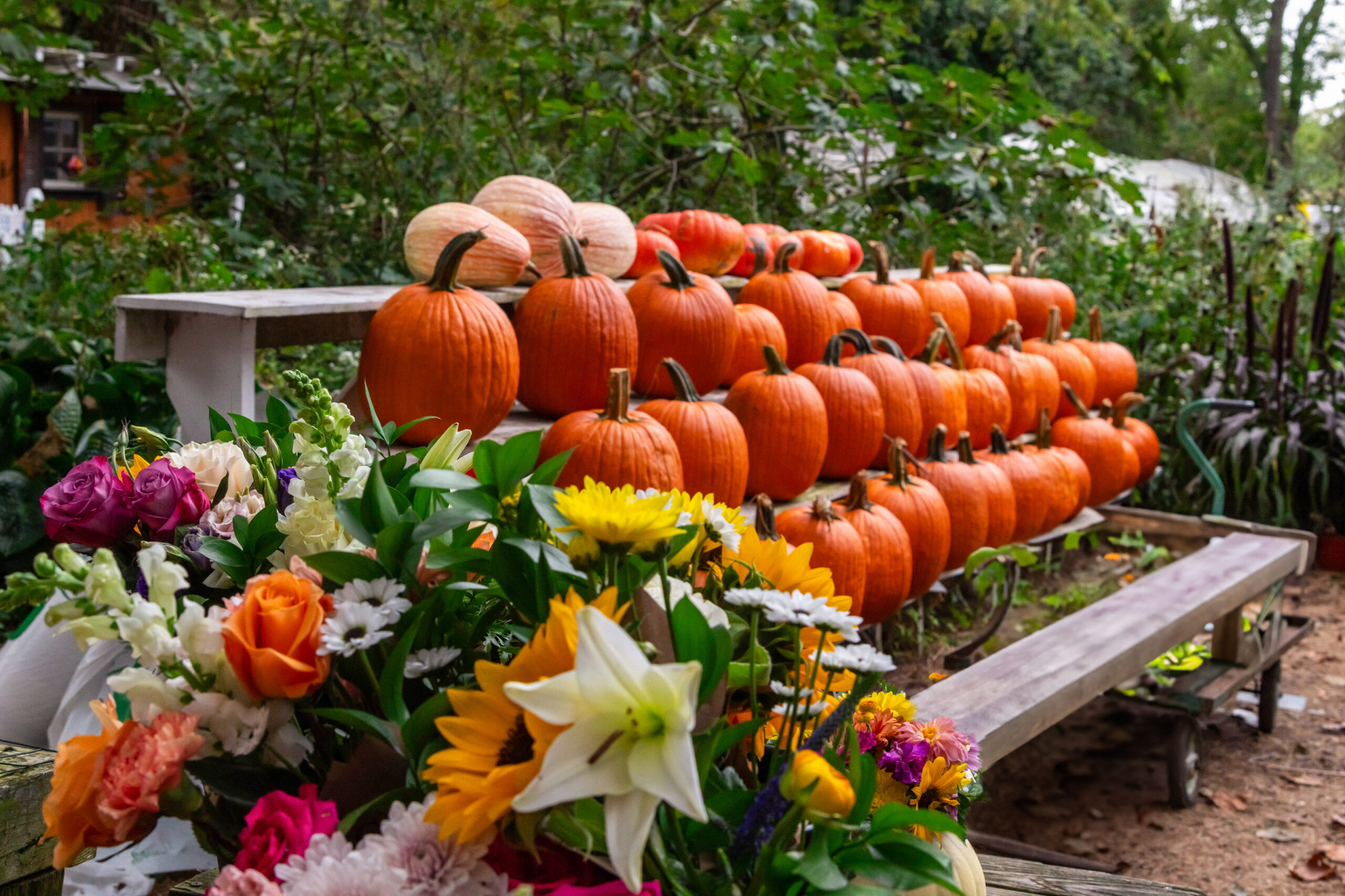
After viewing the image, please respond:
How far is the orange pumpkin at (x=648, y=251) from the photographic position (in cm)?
267

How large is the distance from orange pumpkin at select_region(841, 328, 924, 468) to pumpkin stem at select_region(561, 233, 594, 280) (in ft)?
2.54

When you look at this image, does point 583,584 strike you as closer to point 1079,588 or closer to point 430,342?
point 430,342

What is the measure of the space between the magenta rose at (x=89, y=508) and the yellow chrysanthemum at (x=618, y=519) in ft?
1.08

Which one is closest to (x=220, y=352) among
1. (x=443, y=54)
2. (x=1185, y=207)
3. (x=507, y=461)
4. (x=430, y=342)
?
(x=430, y=342)

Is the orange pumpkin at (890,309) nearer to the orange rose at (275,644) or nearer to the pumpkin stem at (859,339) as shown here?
the pumpkin stem at (859,339)

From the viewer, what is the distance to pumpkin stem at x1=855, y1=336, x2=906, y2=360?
277 centimetres

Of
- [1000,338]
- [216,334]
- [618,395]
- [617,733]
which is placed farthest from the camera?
[1000,338]

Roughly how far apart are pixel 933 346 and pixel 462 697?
98.7 inches

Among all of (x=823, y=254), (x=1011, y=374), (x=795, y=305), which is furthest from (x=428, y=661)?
(x=1011, y=374)

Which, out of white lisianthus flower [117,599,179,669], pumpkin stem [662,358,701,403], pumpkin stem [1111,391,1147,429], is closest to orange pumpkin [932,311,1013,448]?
pumpkin stem [1111,391,1147,429]

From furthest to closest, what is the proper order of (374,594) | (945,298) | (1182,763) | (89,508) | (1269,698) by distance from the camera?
(945,298), (1269,698), (1182,763), (89,508), (374,594)

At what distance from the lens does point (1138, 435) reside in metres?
3.59

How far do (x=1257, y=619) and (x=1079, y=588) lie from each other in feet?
1.54

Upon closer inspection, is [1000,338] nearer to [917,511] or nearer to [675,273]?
[917,511]
